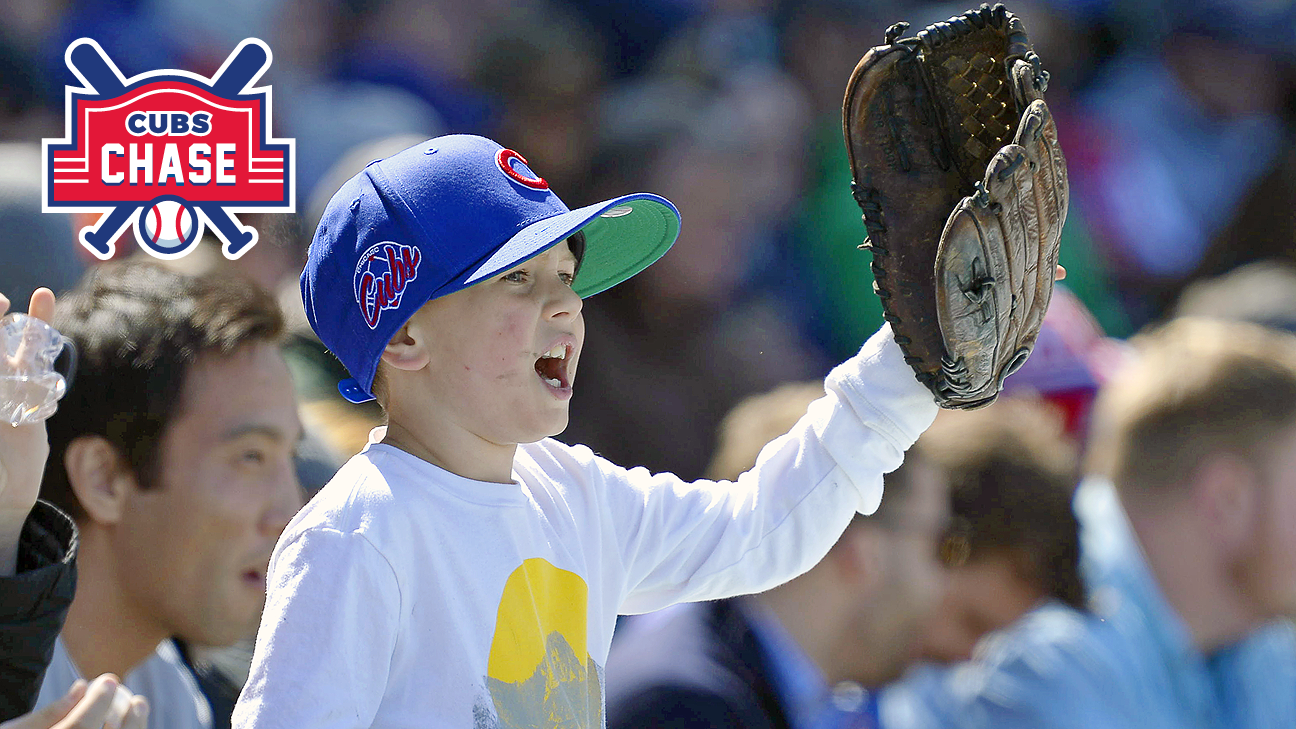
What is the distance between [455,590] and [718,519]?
1.41 feet

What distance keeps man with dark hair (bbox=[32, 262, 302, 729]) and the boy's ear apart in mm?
878

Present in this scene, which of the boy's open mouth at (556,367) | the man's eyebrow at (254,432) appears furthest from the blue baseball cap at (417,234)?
the man's eyebrow at (254,432)

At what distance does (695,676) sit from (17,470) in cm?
108

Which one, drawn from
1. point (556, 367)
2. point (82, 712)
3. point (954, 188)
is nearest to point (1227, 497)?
point (954, 188)

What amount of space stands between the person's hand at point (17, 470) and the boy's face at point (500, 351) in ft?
1.63

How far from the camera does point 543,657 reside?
161 cm

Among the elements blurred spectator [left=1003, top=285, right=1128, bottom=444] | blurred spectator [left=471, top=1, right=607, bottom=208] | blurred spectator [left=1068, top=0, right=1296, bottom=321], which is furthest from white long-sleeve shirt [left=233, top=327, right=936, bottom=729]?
blurred spectator [left=1068, top=0, right=1296, bottom=321]

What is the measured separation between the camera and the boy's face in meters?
1.62

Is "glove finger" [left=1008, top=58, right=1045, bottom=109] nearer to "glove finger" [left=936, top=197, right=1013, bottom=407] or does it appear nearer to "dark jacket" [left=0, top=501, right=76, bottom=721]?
"glove finger" [left=936, top=197, right=1013, bottom=407]

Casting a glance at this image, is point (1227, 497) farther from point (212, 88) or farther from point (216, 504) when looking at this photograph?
point (212, 88)

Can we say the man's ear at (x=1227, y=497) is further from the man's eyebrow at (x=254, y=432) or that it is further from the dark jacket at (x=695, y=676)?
→ the man's eyebrow at (x=254, y=432)

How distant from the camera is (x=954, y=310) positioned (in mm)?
1691

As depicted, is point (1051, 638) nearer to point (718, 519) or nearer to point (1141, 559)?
point (1141, 559)

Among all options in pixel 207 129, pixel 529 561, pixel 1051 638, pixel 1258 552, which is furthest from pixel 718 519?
Answer: pixel 1258 552
